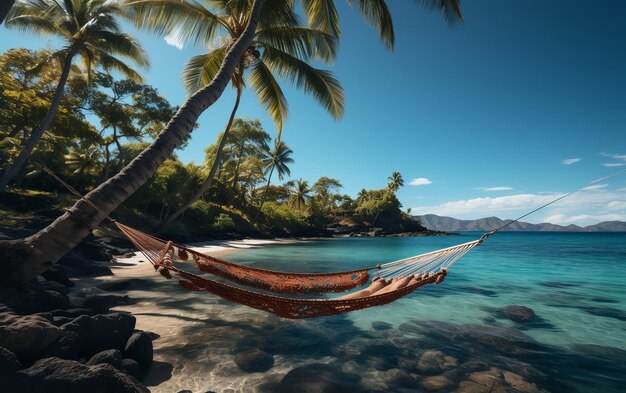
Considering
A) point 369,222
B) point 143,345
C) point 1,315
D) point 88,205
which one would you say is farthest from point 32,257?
point 369,222

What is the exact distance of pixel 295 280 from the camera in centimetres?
358

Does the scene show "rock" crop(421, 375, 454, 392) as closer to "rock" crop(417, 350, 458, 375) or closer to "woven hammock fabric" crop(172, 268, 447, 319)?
"rock" crop(417, 350, 458, 375)

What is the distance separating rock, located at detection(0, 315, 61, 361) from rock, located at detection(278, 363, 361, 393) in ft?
6.27

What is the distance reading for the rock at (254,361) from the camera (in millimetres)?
2900

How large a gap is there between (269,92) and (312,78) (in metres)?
1.31

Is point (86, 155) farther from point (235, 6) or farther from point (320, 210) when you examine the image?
point (320, 210)

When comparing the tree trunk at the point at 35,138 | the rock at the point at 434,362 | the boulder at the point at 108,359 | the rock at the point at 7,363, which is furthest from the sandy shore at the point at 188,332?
the tree trunk at the point at 35,138

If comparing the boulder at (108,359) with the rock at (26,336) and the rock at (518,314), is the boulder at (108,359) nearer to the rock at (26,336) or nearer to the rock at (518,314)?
the rock at (26,336)

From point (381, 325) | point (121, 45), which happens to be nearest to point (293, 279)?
point (381, 325)

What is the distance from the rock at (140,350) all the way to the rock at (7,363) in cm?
95

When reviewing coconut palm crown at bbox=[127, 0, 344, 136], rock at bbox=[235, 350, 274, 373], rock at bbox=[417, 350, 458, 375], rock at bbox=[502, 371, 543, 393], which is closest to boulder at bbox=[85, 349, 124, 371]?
rock at bbox=[235, 350, 274, 373]

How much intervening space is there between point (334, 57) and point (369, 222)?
1470 inches

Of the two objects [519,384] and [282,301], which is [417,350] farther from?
[282,301]

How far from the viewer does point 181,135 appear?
9.99 feet
